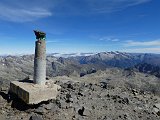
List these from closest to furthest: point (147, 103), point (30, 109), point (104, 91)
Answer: point (30, 109) → point (147, 103) → point (104, 91)

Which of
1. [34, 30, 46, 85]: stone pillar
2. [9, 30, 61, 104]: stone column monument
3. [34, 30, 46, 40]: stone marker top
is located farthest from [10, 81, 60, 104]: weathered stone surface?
[34, 30, 46, 40]: stone marker top

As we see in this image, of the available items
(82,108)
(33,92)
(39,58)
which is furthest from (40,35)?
(82,108)

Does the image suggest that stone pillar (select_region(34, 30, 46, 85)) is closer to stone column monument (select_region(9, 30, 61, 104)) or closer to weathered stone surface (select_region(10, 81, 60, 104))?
stone column monument (select_region(9, 30, 61, 104))

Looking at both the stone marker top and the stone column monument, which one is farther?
the stone marker top

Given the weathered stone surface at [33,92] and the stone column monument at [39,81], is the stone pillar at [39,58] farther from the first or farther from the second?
the weathered stone surface at [33,92]

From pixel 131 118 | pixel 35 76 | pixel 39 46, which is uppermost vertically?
pixel 39 46

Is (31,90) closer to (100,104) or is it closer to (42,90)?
(42,90)

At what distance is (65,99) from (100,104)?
3.85m

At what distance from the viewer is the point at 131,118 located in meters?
24.5

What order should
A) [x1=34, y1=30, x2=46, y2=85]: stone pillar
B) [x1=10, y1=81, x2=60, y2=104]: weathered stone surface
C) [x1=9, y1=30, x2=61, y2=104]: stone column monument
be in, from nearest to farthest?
[x1=10, y1=81, x2=60, y2=104]: weathered stone surface, [x1=9, y1=30, x2=61, y2=104]: stone column monument, [x1=34, y1=30, x2=46, y2=85]: stone pillar

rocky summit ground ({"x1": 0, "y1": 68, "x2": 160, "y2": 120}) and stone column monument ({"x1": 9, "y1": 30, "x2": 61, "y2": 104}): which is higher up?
stone column monument ({"x1": 9, "y1": 30, "x2": 61, "y2": 104})

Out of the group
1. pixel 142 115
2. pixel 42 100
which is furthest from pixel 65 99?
pixel 142 115

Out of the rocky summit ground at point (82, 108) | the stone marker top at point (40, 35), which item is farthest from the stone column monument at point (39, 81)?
the rocky summit ground at point (82, 108)

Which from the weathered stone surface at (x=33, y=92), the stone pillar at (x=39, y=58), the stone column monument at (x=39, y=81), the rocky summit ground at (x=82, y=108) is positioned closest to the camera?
the rocky summit ground at (x=82, y=108)
